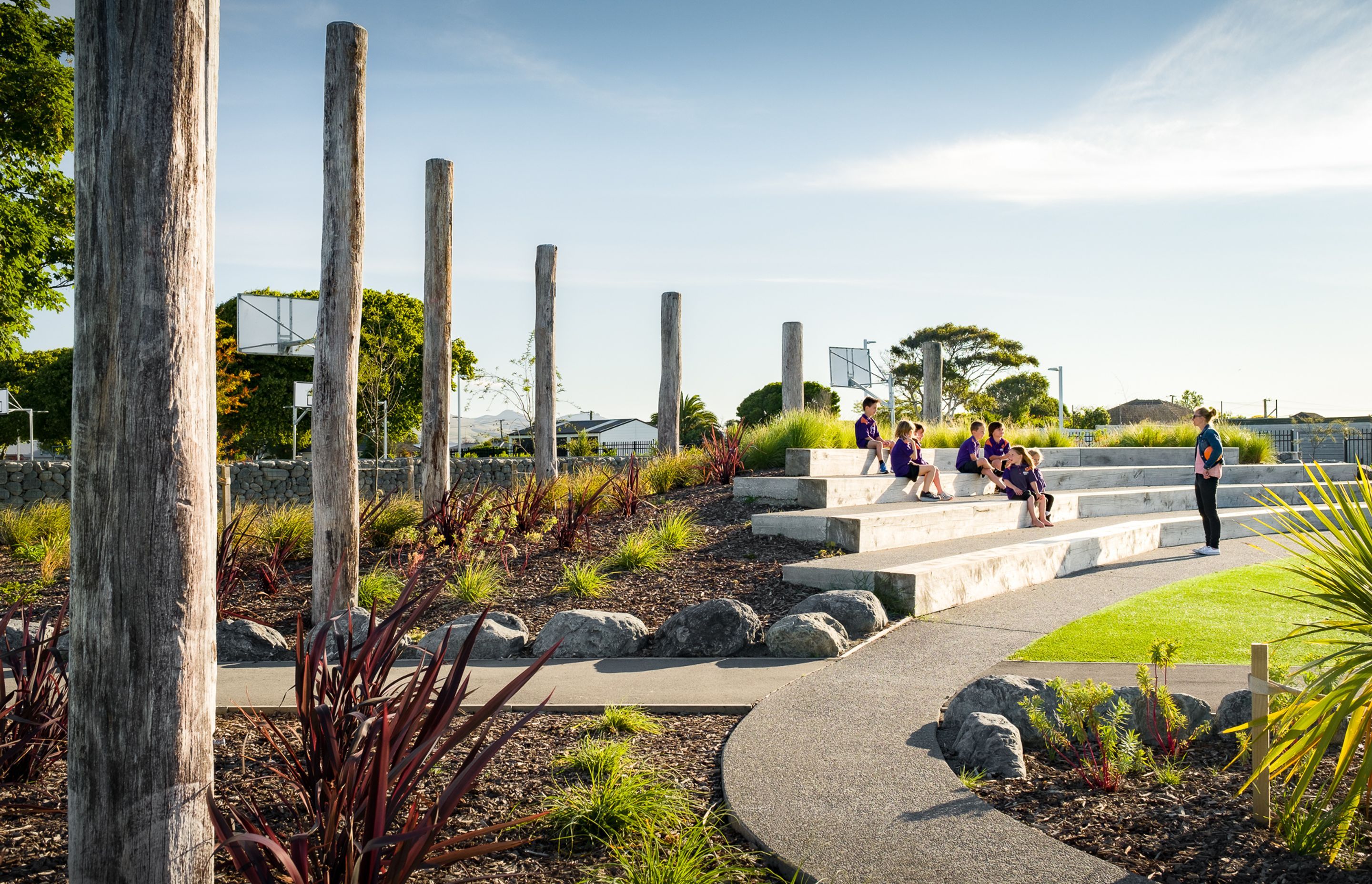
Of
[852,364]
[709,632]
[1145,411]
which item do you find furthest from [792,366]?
[1145,411]

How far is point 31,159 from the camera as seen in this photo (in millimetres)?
16656

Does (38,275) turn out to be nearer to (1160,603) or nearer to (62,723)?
(62,723)

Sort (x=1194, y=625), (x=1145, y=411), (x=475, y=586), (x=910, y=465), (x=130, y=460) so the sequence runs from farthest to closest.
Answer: (x=1145, y=411) < (x=910, y=465) < (x=475, y=586) < (x=1194, y=625) < (x=130, y=460)

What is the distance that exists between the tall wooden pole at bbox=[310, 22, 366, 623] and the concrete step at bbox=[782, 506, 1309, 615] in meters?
3.54

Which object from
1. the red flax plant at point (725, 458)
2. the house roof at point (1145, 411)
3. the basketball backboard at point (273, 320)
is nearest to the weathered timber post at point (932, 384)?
the red flax plant at point (725, 458)

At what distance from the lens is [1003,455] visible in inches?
505

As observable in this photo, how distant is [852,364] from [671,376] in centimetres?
785

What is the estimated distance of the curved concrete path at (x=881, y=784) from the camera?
2743 millimetres

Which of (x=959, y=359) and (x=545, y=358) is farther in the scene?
(x=959, y=359)

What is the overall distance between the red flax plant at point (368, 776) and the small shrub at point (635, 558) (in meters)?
4.74

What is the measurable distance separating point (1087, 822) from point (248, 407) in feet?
101

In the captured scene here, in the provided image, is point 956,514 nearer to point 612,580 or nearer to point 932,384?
point 612,580

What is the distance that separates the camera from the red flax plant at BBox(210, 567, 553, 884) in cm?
215

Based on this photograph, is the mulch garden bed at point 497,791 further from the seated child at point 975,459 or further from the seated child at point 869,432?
the seated child at point 975,459
